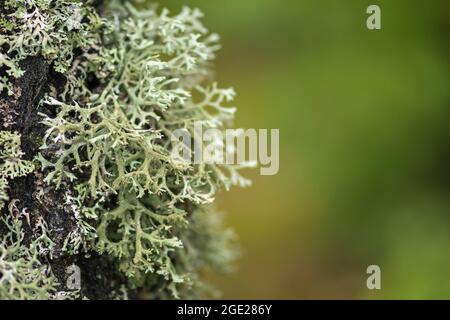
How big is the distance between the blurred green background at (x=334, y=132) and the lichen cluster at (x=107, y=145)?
4.44 feet

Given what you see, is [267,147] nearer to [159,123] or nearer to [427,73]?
[159,123]

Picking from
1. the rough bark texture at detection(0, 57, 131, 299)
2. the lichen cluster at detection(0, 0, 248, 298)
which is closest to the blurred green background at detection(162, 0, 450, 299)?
the lichen cluster at detection(0, 0, 248, 298)

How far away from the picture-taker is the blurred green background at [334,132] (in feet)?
7.28

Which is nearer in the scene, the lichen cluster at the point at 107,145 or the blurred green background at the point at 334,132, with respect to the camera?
the lichen cluster at the point at 107,145

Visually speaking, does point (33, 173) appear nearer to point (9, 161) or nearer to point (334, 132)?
point (9, 161)

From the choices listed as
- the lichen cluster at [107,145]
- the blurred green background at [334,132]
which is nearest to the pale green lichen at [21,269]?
the lichen cluster at [107,145]

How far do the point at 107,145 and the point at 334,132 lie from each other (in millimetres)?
1594

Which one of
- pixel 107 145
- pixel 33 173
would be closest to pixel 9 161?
pixel 33 173

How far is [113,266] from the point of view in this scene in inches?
37.7

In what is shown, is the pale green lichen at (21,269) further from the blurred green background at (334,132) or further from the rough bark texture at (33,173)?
the blurred green background at (334,132)

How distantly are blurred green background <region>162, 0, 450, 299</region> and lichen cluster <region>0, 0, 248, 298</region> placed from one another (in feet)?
4.44

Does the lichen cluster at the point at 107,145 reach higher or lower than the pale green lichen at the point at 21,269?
higher

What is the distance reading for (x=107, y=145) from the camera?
2.84ft
